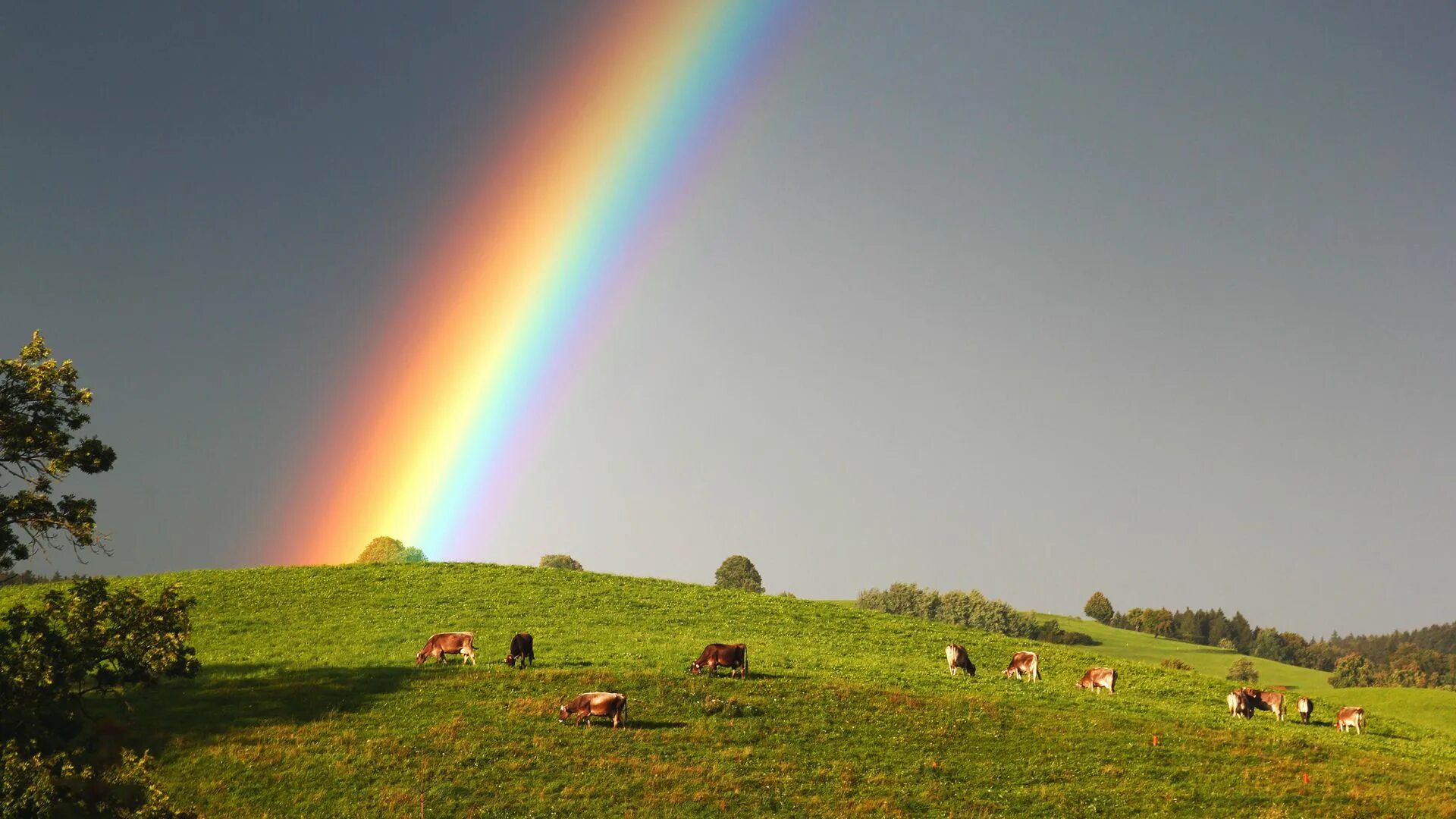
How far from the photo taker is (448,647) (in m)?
39.3

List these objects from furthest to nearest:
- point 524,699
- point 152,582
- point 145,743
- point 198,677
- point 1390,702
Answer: point 1390,702 → point 152,582 → point 198,677 → point 524,699 → point 145,743

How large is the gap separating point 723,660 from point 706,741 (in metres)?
7.62

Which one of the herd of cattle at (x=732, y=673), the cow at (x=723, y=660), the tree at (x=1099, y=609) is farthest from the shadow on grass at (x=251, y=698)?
the tree at (x=1099, y=609)

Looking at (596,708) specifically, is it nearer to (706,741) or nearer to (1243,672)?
(706,741)

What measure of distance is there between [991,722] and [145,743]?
2566 centimetres

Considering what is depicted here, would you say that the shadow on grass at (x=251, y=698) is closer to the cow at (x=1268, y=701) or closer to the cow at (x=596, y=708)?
the cow at (x=596, y=708)

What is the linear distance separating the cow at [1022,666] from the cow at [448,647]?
77.0 ft

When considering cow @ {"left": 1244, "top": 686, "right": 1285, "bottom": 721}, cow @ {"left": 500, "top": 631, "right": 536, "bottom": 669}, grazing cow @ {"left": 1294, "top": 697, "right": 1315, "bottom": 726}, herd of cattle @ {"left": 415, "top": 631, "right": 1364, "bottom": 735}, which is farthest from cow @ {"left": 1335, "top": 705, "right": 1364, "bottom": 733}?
cow @ {"left": 500, "top": 631, "right": 536, "bottom": 669}

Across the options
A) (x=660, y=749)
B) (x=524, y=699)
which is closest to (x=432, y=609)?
(x=524, y=699)

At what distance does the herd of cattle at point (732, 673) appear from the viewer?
3031 centimetres

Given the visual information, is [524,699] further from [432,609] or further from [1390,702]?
[1390,702]

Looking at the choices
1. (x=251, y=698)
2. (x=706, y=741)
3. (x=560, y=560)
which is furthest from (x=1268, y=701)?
(x=560, y=560)

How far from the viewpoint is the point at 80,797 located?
637 inches

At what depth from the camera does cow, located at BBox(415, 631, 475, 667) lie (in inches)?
1521
